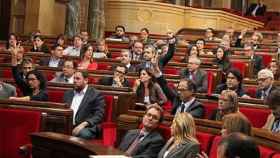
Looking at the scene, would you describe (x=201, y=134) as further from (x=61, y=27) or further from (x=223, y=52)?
(x=61, y=27)

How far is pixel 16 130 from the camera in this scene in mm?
4758

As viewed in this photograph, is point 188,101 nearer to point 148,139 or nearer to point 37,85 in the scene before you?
point 148,139

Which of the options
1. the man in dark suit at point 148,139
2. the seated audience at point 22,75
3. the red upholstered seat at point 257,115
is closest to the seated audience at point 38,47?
the seated audience at point 22,75

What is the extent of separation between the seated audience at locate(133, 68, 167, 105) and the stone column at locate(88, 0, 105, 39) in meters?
6.49

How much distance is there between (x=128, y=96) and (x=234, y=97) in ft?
6.67

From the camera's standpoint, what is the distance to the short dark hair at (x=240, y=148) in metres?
2.20

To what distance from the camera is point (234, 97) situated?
4.36m

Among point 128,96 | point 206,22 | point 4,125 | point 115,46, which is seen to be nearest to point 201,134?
point 4,125

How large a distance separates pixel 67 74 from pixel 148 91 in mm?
1136

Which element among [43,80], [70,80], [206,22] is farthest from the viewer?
[206,22]

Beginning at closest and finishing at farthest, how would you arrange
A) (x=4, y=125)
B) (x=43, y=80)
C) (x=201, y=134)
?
(x=201, y=134) < (x=4, y=125) < (x=43, y=80)

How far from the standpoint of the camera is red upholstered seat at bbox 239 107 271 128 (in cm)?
506

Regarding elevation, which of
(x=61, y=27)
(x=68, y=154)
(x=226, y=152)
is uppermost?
(x=61, y=27)

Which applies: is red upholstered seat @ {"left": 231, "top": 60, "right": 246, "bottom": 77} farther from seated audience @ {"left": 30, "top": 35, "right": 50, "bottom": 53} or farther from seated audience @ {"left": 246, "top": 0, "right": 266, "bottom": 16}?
seated audience @ {"left": 246, "top": 0, "right": 266, "bottom": 16}
